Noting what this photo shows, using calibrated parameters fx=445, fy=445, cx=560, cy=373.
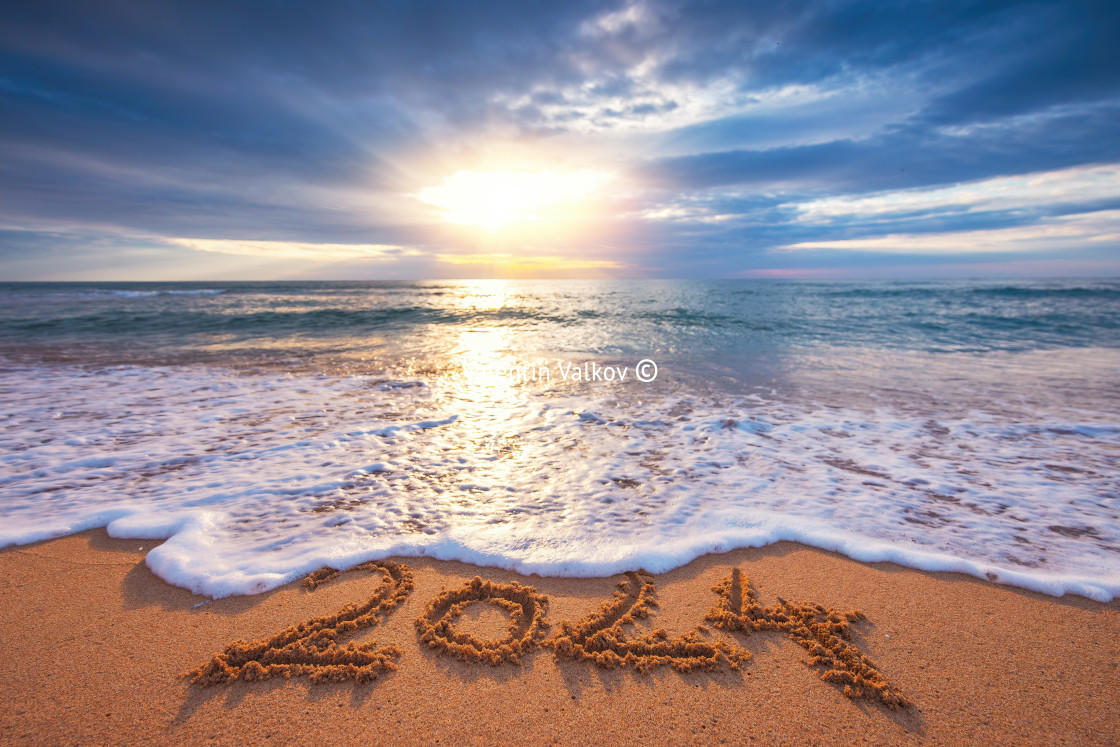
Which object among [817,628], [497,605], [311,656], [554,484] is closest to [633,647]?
[497,605]

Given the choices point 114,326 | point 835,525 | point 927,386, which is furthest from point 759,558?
point 114,326

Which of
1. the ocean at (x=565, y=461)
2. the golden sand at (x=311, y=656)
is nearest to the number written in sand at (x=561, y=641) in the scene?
the golden sand at (x=311, y=656)

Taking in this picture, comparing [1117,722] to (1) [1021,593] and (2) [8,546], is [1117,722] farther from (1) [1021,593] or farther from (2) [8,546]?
(2) [8,546]

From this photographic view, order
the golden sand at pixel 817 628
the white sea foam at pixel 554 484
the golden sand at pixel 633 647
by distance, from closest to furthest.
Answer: the golden sand at pixel 817 628 → the golden sand at pixel 633 647 → the white sea foam at pixel 554 484

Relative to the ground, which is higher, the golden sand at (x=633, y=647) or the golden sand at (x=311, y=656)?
the golden sand at (x=311, y=656)

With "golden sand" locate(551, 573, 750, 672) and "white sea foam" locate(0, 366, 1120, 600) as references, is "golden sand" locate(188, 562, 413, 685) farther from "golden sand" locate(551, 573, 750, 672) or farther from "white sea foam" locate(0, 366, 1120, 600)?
"golden sand" locate(551, 573, 750, 672)

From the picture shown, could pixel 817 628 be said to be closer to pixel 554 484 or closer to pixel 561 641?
pixel 561 641

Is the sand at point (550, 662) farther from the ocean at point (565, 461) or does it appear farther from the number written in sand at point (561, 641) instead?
the ocean at point (565, 461)
